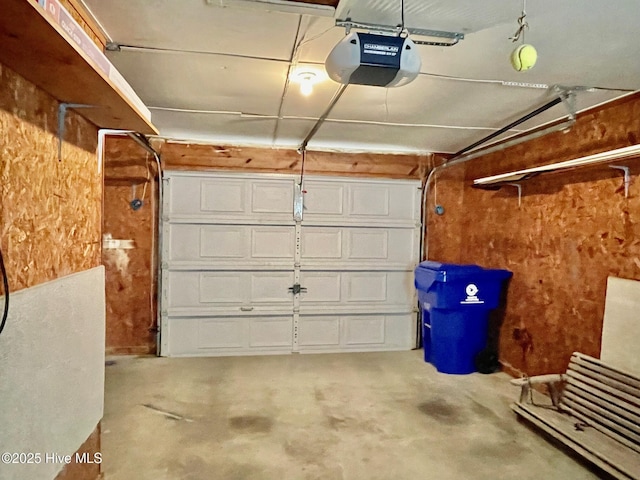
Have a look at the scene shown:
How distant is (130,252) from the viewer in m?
4.54

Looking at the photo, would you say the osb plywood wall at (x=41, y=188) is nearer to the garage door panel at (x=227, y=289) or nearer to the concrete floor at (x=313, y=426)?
the concrete floor at (x=313, y=426)

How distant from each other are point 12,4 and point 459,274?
3.77 m

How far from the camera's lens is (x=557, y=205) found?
3594 millimetres

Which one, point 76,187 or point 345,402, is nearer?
point 76,187

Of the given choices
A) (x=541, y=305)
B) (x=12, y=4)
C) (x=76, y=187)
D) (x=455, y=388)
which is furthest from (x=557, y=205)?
(x=12, y=4)

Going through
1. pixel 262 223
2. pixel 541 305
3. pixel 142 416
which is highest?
pixel 262 223

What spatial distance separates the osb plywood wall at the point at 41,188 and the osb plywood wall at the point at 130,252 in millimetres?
2383

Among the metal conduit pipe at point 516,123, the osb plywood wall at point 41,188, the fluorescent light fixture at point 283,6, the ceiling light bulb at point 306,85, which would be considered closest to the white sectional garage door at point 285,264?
the metal conduit pipe at point 516,123

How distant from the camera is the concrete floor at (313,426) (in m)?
2.49

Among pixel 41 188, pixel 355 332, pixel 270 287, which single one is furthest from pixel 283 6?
pixel 355 332

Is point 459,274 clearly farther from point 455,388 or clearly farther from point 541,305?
point 455,388

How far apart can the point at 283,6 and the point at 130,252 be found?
353cm

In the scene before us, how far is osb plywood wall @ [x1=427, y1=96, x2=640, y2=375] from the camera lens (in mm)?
3006

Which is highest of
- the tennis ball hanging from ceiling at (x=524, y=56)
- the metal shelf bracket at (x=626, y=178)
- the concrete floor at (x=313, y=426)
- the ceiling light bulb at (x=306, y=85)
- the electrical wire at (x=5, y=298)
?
the ceiling light bulb at (x=306, y=85)
